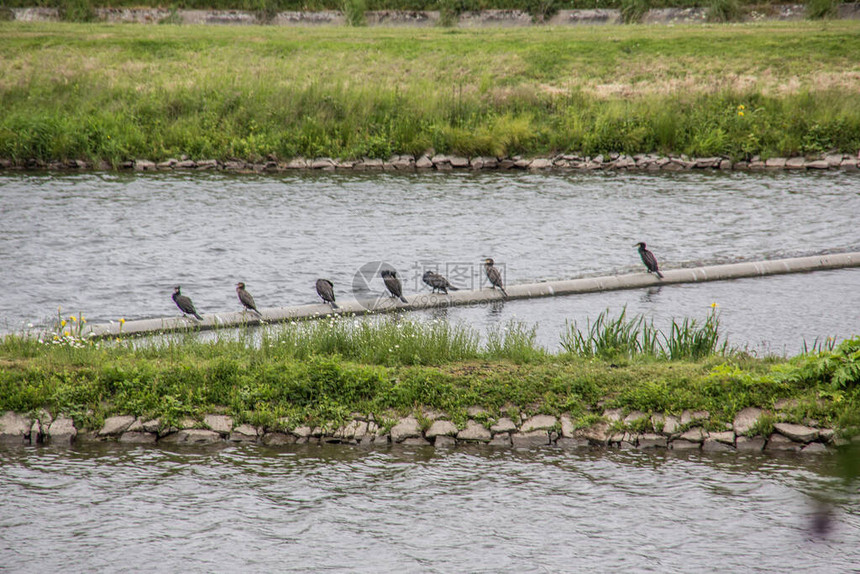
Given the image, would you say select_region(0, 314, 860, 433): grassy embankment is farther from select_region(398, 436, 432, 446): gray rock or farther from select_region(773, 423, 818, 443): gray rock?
select_region(398, 436, 432, 446): gray rock

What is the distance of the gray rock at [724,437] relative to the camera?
1030 centimetres

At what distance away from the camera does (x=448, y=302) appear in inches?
640

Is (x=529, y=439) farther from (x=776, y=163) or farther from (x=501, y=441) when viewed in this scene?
(x=776, y=163)

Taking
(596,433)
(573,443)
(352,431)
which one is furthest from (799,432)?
(352,431)

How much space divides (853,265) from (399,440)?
495 inches

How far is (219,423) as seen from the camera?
10508mm

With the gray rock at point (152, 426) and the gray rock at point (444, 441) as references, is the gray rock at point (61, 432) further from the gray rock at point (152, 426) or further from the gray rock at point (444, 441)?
the gray rock at point (444, 441)

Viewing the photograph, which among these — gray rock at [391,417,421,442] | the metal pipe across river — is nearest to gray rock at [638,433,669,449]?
gray rock at [391,417,421,442]

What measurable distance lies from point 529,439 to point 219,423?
3.67m

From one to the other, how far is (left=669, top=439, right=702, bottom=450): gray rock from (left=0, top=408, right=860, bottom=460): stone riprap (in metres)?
0.01

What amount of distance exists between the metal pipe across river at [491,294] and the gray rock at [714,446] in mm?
6668

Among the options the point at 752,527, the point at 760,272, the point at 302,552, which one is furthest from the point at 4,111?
the point at 752,527

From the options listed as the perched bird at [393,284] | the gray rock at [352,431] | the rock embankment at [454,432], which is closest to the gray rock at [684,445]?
the rock embankment at [454,432]

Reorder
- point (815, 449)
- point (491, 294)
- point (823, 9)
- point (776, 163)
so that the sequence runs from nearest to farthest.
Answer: point (815, 449)
point (491, 294)
point (776, 163)
point (823, 9)
